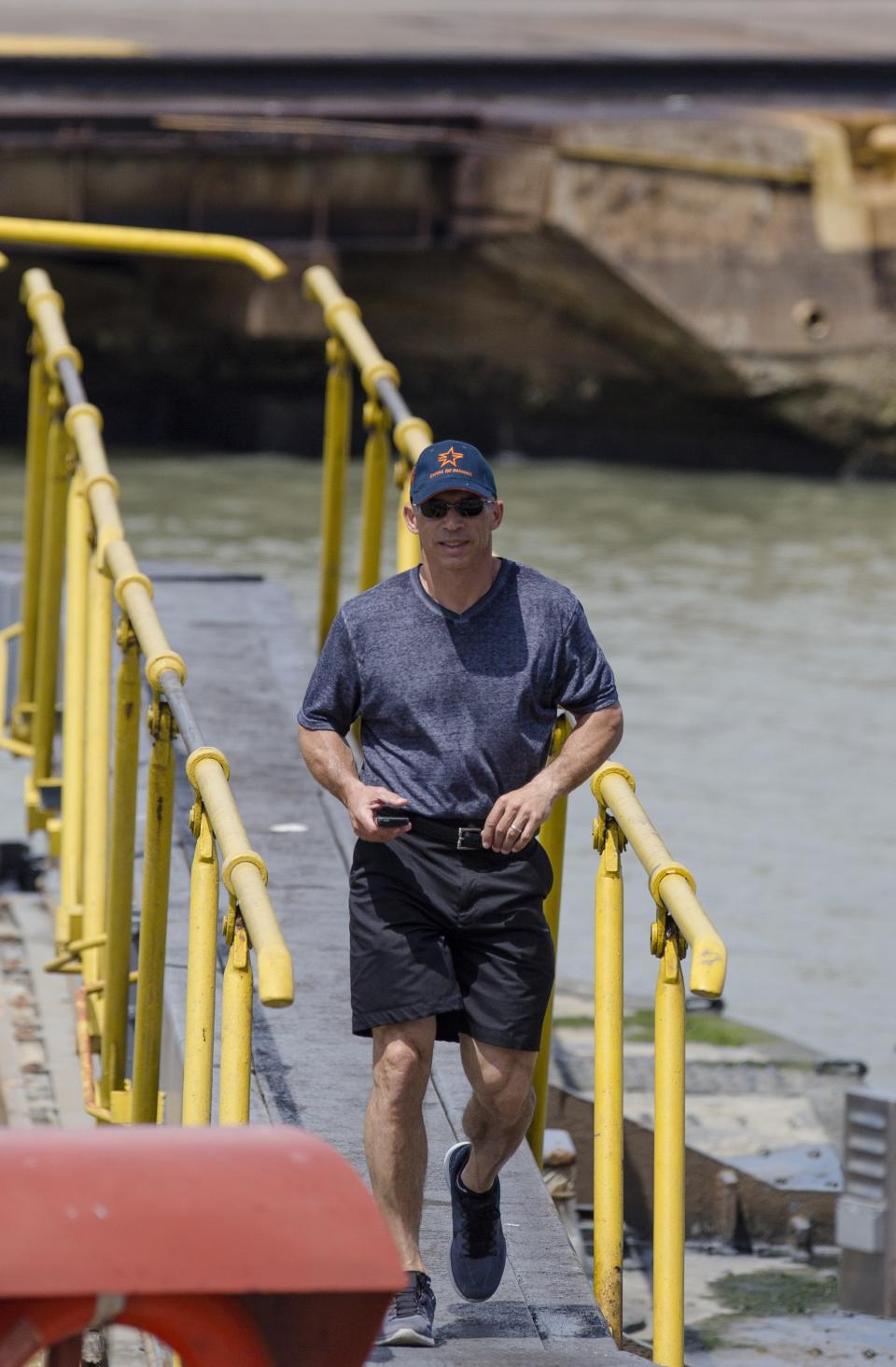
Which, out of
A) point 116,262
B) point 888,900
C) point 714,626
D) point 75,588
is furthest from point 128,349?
point 75,588

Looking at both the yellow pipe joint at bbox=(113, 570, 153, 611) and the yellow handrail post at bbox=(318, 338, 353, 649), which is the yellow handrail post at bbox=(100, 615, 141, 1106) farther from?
the yellow handrail post at bbox=(318, 338, 353, 649)

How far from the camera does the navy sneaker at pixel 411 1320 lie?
331 centimetres

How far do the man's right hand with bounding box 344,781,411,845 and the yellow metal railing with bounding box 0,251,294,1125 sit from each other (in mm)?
197

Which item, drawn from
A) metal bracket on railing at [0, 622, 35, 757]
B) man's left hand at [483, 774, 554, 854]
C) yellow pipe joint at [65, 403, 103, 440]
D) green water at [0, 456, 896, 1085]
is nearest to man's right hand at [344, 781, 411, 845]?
man's left hand at [483, 774, 554, 854]

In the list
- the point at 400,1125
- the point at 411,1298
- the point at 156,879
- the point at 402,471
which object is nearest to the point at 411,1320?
the point at 411,1298

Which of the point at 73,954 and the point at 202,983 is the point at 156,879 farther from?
the point at 73,954

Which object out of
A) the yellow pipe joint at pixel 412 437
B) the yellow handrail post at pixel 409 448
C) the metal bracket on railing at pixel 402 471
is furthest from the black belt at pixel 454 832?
the metal bracket on railing at pixel 402 471

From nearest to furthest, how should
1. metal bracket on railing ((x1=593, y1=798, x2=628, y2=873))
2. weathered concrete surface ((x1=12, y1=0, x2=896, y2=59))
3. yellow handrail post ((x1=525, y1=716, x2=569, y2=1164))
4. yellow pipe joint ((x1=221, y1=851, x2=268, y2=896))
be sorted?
1. yellow pipe joint ((x1=221, y1=851, x2=268, y2=896))
2. metal bracket on railing ((x1=593, y1=798, x2=628, y2=873))
3. yellow handrail post ((x1=525, y1=716, x2=569, y2=1164))
4. weathered concrete surface ((x1=12, y1=0, x2=896, y2=59))

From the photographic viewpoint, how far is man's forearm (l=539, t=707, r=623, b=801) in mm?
3494

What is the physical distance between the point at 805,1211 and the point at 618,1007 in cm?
254

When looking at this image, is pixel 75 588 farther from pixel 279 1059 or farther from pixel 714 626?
pixel 714 626

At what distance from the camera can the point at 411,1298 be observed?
3.36m

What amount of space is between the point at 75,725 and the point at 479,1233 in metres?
2.39

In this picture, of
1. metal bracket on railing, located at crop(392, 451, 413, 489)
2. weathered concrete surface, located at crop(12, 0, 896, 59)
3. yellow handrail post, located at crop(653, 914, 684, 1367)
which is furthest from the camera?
weathered concrete surface, located at crop(12, 0, 896, 59)
